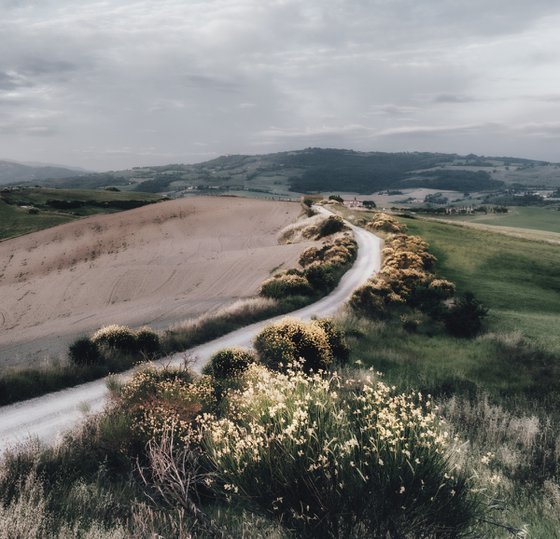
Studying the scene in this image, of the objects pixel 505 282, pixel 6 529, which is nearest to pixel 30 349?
pixel 6 529

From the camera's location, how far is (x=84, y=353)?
1675 centimetres

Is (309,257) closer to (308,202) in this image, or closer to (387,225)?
(387,225)

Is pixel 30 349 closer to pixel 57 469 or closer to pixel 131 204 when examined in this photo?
pixel 57 469

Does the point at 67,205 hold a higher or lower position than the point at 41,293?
higher

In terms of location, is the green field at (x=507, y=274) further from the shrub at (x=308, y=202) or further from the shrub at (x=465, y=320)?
the shrub at (x=308, y=202)

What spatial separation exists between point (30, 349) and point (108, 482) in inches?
753

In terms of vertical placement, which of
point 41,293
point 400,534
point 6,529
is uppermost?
point 6,529

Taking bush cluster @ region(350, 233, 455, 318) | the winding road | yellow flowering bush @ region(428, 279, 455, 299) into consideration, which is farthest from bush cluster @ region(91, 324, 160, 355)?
yellow flowering bush @ region(428, 279, 455, 299)

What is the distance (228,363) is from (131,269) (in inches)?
1517

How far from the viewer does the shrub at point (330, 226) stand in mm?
58000

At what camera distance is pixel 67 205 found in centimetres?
9994

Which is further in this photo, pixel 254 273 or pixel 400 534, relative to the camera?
pixel 254 273

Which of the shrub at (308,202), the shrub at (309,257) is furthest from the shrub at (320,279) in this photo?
the shrub at (308,202)

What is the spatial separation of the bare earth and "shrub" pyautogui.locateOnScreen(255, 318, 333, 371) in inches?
388
